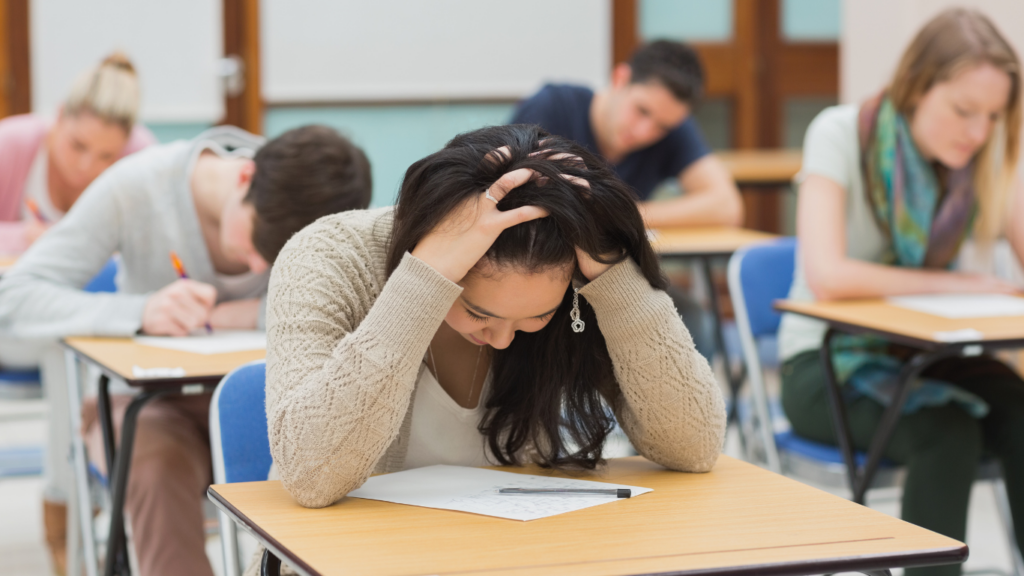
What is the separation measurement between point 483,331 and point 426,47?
4.40 m

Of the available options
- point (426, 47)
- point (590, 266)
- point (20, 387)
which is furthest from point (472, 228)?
point (426, 47)

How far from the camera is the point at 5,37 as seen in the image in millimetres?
4855

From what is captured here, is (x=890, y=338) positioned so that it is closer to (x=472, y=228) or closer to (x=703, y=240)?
(x=472, y=228)

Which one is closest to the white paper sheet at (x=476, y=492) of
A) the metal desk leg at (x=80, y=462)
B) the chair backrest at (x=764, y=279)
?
the metal desk leg at (x=80, y=462)

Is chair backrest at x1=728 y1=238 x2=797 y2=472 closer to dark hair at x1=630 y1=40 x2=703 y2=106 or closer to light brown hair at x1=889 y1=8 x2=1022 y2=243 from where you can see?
light brown hair at x1=889 y1=8 x2=1022 y2=243

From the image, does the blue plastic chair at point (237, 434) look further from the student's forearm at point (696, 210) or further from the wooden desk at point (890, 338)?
A: the student's forearm at point (696, 210)

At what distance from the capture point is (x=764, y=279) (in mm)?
2521

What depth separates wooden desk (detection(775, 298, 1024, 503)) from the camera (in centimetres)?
195

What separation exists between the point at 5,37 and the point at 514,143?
4.29 meters

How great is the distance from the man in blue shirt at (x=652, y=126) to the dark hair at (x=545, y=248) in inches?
74.0

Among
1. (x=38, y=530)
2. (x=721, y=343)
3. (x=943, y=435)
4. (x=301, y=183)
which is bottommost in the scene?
(x=38, y=530)

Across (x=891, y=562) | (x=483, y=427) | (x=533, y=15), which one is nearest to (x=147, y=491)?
(x=483, y=427)

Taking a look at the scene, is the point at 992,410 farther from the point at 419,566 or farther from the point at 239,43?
the point at 239,43

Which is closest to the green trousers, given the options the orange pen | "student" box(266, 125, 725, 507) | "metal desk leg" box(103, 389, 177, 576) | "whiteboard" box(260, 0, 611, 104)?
"student" box(266, 125, 725, 507)
